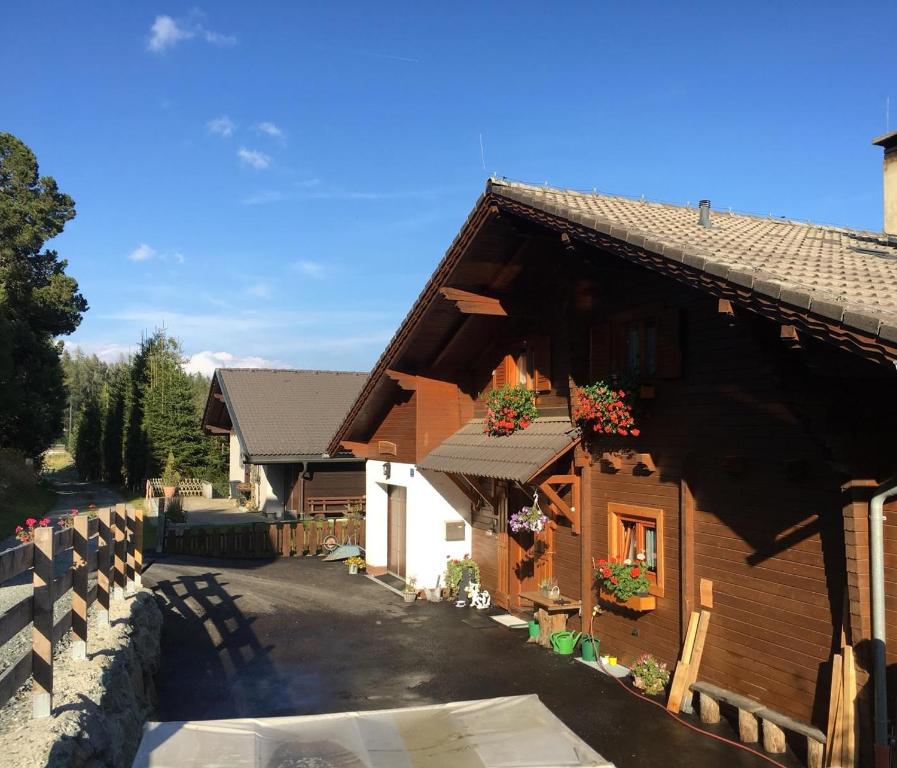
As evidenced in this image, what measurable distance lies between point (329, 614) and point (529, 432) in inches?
208

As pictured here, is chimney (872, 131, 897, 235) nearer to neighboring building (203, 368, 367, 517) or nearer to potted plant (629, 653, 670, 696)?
potted plant (629, 653, 670, 696)

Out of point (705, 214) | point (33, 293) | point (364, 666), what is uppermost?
point (33, 293)

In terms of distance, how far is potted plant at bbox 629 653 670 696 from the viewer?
366 inches

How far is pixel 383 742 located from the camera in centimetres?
416

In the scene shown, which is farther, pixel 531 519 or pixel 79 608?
pixel 531 519

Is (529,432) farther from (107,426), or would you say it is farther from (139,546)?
(107,426)

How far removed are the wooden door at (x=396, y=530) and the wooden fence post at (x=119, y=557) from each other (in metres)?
7.78

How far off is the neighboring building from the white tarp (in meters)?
19.6

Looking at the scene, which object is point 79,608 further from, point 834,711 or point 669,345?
point 669,345

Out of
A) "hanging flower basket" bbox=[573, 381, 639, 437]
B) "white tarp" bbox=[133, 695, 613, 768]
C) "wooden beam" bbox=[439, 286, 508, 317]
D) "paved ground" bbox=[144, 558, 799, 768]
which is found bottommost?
"paved ground" bbox=[144, 558, 799, 768]

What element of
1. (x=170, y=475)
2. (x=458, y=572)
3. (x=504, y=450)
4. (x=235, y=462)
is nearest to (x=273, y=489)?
(x=235, y=462)

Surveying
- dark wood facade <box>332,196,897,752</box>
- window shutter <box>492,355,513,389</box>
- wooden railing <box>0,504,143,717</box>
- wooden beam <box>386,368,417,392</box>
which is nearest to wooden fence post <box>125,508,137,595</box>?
wooden railing <box>0,504,143,717</box>

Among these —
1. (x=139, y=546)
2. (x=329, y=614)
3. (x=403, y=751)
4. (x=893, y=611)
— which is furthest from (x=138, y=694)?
(x=893, y=611)

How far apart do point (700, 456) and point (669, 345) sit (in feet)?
4.70
